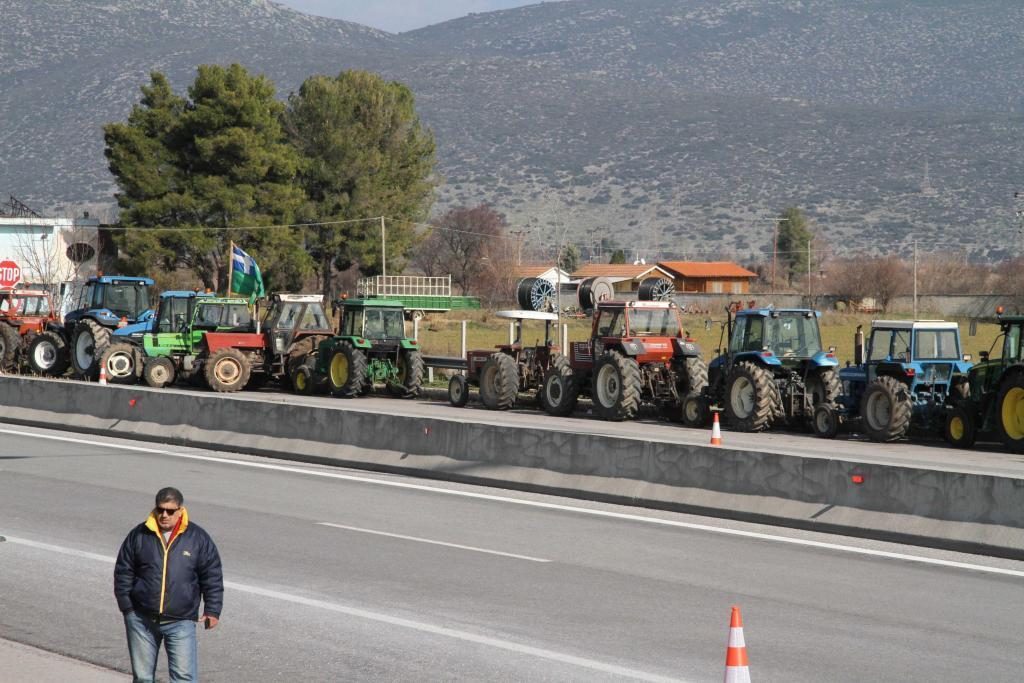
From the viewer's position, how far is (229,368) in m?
36.6

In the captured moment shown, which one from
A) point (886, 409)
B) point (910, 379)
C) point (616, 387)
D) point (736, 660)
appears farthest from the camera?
point (616, 387)

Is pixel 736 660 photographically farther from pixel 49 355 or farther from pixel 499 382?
pixel 49 355

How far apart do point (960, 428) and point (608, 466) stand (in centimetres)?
895

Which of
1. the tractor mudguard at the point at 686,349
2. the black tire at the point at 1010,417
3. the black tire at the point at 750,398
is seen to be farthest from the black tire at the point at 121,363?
the black tire at the point at 1010,417

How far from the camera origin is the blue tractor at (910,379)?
25141 mm

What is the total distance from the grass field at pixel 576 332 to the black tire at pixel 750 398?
17593 mm

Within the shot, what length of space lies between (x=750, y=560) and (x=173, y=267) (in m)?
62.1

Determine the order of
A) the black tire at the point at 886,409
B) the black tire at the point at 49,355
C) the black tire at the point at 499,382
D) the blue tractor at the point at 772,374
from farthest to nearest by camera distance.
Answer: the black tire at the point at 49,355 < the black tire at the point at 499,382 < the blue tractor at the point at 772,374 < the black tire at the point at 886,409

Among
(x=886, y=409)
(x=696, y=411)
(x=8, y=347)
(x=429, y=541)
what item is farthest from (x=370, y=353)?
(x=429, y=541)

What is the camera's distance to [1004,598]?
12062 millimetres

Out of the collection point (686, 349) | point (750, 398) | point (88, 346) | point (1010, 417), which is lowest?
point (1010, 417)

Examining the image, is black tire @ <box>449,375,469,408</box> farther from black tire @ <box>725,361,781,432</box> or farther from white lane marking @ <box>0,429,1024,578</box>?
white lane marking @ <box>0,429,1024,578</box>

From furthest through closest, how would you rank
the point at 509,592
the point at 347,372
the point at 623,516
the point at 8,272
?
1. the point at 8,272
2. the point at 347,372
3. the point at 623,516
4. the point at 509,592

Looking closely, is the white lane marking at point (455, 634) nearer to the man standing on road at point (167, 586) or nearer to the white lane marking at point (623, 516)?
the man standing on road at point (167, 586)
